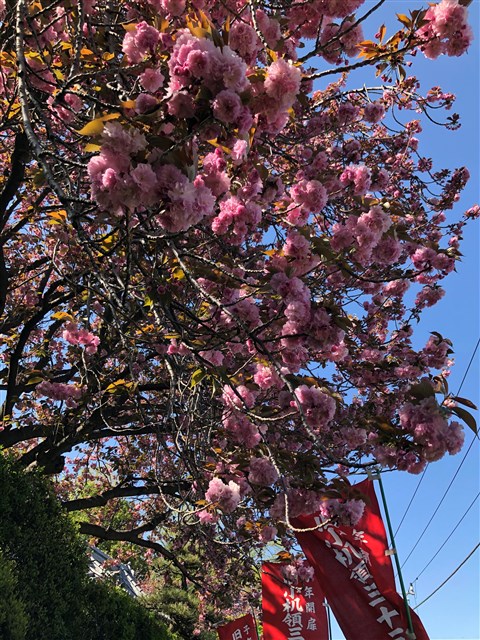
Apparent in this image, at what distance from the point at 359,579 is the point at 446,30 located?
13.2 ft

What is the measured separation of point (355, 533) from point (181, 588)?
7.33 meters

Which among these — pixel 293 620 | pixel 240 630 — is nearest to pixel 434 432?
pixel 293 620

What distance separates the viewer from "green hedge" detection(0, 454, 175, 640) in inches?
142

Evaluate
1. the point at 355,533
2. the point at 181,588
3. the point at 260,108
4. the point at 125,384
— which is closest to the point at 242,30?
the point at 260,108

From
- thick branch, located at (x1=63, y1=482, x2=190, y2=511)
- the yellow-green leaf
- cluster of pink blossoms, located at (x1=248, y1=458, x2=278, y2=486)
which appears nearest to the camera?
the yellow-green leaf

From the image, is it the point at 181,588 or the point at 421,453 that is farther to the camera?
the point at 181,588

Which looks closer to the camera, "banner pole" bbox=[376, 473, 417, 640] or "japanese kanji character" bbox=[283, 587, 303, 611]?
"banner pole" bbox=[376, 473, 417, 640]

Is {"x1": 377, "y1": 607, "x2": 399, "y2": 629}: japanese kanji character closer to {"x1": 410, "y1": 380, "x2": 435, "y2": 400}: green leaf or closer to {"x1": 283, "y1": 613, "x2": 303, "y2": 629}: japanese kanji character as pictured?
{"x1": 283, "y1": 613, "x2": 303, "y2": 629}: japanese kanji character

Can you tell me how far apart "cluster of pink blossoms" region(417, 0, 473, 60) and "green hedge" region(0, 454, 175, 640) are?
4159mm

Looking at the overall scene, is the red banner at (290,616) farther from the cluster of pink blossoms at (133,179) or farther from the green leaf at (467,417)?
the cluster of pink blossoms at (133,179)

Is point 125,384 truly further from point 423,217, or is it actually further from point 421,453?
point 423,217

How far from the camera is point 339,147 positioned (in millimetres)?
4723

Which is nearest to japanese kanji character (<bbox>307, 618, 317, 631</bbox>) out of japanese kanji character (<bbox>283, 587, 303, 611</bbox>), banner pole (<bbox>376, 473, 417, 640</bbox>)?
japanese kanji character (<bbox>283, 587, 303, 611</bbox>)

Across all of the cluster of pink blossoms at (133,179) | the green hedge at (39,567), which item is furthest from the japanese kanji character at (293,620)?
the cluster of pink blossoms at (133,179)
